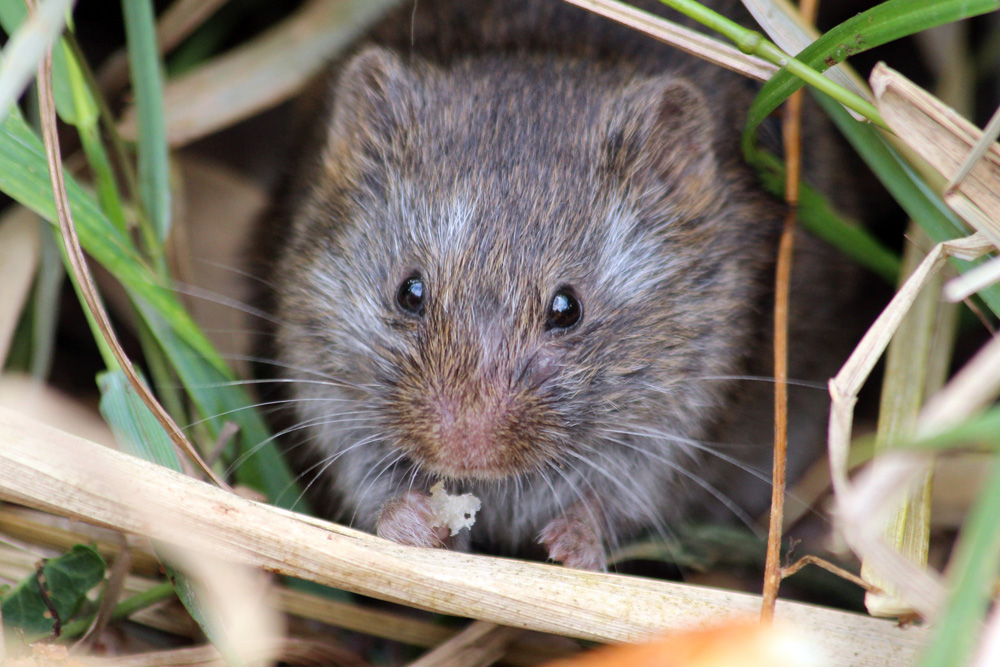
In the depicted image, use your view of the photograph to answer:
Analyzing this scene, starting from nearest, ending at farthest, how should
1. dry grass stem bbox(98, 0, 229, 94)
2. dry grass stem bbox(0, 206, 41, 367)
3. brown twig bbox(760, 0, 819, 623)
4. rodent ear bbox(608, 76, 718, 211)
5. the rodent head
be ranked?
1. brown twig bbox(760, 0, 819, 623)
2. the rodent head
3. rodent ear bbox(608, 76, 718, 211)
4. dry grass stem bbox(0, 206, 41, 367)
5. dry grass stem bbox(98, 0, 229, 94)

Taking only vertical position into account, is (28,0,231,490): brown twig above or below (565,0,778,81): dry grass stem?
below

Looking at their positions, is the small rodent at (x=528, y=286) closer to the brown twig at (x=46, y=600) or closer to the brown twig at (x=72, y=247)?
the brown twig at (x=72, y=247)

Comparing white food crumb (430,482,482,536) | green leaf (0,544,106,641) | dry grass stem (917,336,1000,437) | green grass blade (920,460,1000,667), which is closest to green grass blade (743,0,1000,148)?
dry grass stem (917,336,1000,437)

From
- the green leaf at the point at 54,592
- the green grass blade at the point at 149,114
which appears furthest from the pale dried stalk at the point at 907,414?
the green grass blade at the point at 149,114

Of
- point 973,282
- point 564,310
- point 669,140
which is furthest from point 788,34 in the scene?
point 973,282

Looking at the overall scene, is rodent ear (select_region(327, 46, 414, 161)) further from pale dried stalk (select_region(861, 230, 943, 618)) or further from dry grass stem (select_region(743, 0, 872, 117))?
pale dried stalk (select_region(861, 230, 943, 618))

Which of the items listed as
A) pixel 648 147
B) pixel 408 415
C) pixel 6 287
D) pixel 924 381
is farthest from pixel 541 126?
pixel 6 287

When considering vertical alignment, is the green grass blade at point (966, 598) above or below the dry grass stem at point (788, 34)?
below
